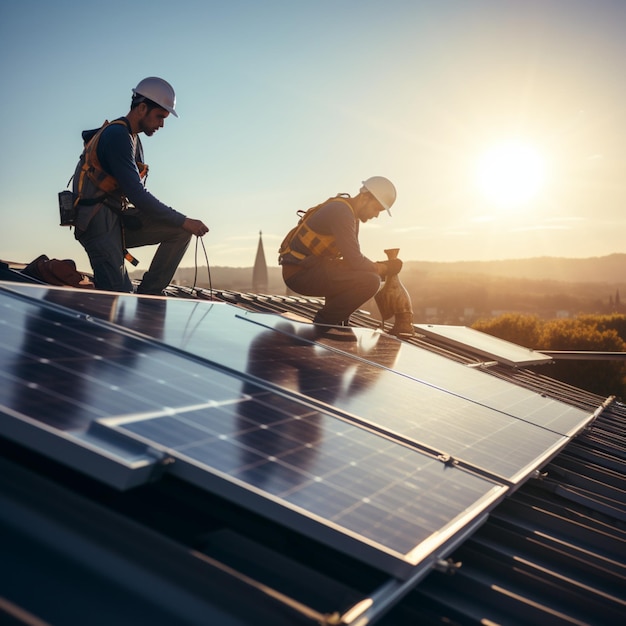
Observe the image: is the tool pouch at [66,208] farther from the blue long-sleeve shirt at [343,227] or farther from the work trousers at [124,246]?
the blue long-sleeve shirt at [343,227]

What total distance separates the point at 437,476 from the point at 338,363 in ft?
8.41

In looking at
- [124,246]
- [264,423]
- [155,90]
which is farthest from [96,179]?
[264,423]

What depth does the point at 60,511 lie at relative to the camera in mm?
2682

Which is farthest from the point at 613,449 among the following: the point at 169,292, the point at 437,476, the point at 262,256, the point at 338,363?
the point at 262,256

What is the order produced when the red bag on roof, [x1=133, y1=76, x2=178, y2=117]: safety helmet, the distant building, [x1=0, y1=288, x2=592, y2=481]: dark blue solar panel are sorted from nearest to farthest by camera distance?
[x1=0, y1=288, x2=592, y2=481]: dark blue solar panel
[x1=133, y1=76, x2=178, y2=117]: safety helmet
the red bag on roof
the distant building

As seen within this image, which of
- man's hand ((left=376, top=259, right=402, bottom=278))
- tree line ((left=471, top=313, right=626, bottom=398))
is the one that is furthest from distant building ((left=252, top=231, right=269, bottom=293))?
man's hand ((left=376, top=259, right=402, bottom=278))

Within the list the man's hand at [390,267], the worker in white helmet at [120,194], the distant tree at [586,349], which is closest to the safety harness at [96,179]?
the worker in white helmet at [120,194]

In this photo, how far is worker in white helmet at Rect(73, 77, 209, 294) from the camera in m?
8.14

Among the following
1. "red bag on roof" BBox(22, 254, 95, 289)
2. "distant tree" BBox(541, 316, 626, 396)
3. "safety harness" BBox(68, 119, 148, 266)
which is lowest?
"distant tree" BBox(541, 316, 626, 396)

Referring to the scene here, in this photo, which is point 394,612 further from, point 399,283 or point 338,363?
point 399,283

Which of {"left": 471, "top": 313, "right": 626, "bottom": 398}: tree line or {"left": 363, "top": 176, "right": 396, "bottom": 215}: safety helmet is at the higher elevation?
{"left": 363, "top": 176, "right": 396, "bottom": 215}: safety helmet

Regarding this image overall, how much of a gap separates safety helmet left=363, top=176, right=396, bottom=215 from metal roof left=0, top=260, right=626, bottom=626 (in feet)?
20.7

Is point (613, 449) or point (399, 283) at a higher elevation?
point (399, 283)

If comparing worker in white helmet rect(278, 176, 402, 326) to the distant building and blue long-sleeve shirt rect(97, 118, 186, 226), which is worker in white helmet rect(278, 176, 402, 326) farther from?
the distant building
